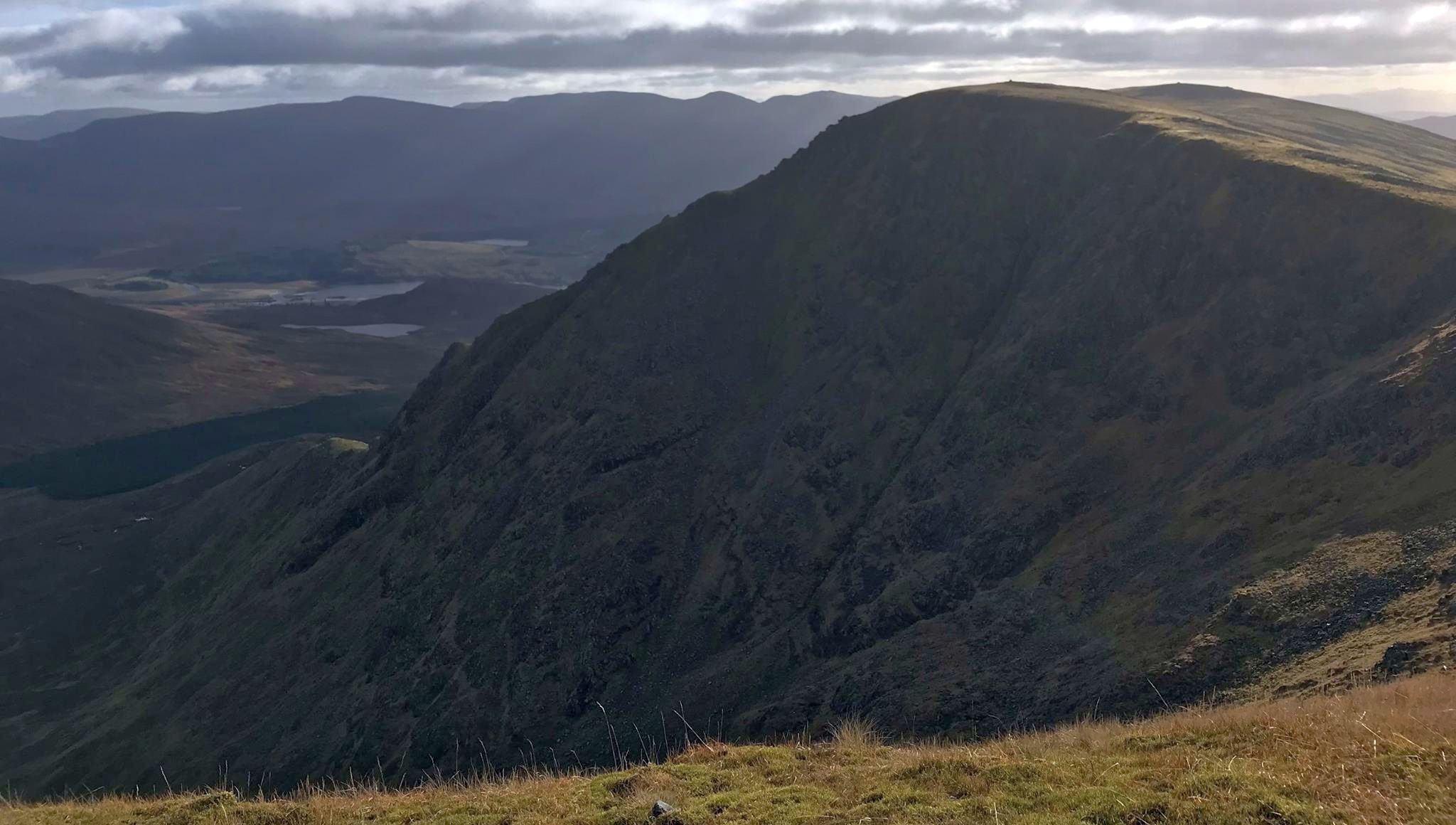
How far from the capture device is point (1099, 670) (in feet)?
90.0

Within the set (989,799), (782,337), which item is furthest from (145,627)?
(989,799)

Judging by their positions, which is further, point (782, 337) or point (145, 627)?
point (145, 627)

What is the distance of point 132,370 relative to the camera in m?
158

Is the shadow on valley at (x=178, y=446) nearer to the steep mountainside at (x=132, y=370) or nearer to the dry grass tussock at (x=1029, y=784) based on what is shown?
the steep mountainside at (x=132, y=370)

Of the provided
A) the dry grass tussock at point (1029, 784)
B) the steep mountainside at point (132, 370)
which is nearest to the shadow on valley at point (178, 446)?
the steep mountainside at point (132, 370)

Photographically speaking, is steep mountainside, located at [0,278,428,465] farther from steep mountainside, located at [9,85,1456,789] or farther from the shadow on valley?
steep mountainside, located at [9,85,1456,789]

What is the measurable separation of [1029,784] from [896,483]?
30.3 metres

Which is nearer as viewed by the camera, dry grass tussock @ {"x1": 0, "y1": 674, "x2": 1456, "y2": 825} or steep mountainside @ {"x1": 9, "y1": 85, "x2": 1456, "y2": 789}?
dry grass tussock @ {"x1": 0, "y1": 674, "x2": 1456, "y2": 825}

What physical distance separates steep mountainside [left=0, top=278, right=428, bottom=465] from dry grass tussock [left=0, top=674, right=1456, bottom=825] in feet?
444

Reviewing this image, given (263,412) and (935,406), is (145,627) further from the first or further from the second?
(263,412)

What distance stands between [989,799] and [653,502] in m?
35.6

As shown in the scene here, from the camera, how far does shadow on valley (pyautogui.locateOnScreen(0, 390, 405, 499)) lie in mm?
110312

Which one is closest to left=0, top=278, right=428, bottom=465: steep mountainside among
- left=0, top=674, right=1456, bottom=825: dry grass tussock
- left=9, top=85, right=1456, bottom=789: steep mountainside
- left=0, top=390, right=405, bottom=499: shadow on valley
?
left=0, top=390, right=405, bottom=499: shadow on valley

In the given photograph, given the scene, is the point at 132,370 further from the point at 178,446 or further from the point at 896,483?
the point at 896,483
